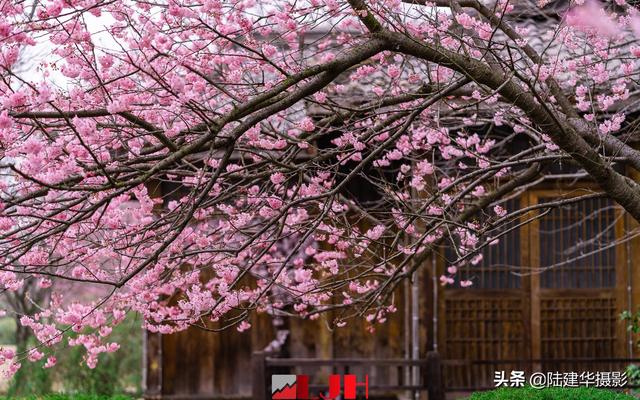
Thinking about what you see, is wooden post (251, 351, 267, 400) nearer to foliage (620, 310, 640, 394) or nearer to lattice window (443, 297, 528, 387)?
lattice window (443, 297, 528, 387)

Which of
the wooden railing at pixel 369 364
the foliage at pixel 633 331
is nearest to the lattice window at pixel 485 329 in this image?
the wooden railing at pixel 369 364

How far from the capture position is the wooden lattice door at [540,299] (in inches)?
400

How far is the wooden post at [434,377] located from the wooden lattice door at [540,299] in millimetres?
845

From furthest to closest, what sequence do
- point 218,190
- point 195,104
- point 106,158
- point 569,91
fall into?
point 569,91 → point 218,190 → point 106,158 → point 195,104

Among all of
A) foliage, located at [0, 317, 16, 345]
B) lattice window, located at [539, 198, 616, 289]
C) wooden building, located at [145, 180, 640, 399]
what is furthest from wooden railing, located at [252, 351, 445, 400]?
foliage, located at [0, 317, 16, 345]

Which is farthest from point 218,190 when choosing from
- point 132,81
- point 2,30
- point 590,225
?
point 590,225

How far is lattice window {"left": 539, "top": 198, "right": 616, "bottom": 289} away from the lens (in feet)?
33.8

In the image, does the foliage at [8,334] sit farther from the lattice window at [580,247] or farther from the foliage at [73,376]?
the lattice window at [580,247]

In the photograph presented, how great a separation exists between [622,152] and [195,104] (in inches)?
150

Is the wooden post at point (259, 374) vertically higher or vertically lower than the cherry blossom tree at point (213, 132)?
lower

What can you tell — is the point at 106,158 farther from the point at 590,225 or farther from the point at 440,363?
the point at 590,225

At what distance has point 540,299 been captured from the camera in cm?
1021

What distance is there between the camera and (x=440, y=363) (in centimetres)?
930

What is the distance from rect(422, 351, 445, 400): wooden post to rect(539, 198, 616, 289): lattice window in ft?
6.11
